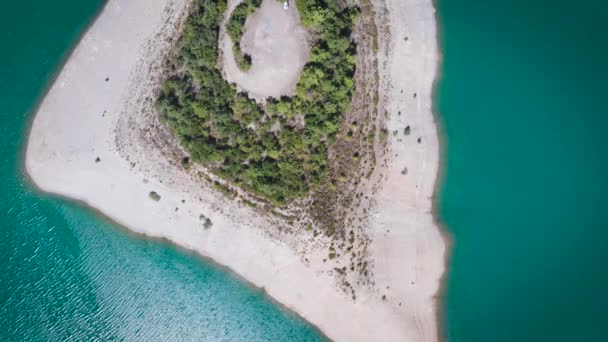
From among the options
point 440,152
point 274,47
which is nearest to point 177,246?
point 274,47

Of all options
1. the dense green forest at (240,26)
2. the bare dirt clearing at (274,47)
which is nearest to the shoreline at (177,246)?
the bare dirt clearing at (274,47)

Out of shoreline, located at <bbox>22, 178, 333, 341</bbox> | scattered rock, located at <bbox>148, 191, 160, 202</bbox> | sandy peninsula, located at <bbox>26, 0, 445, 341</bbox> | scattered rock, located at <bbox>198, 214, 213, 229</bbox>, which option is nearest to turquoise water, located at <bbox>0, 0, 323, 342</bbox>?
shoreline, located at <bbox>22, 178, 333, 341</bbox>

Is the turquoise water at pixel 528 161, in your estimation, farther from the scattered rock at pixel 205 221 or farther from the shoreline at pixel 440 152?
the scattered rock at pixel 205 221

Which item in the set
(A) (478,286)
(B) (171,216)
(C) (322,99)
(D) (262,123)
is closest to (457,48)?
(C) (322,99)

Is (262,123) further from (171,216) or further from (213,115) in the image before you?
(171,216)

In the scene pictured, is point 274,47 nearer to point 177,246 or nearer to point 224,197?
point 224,197
